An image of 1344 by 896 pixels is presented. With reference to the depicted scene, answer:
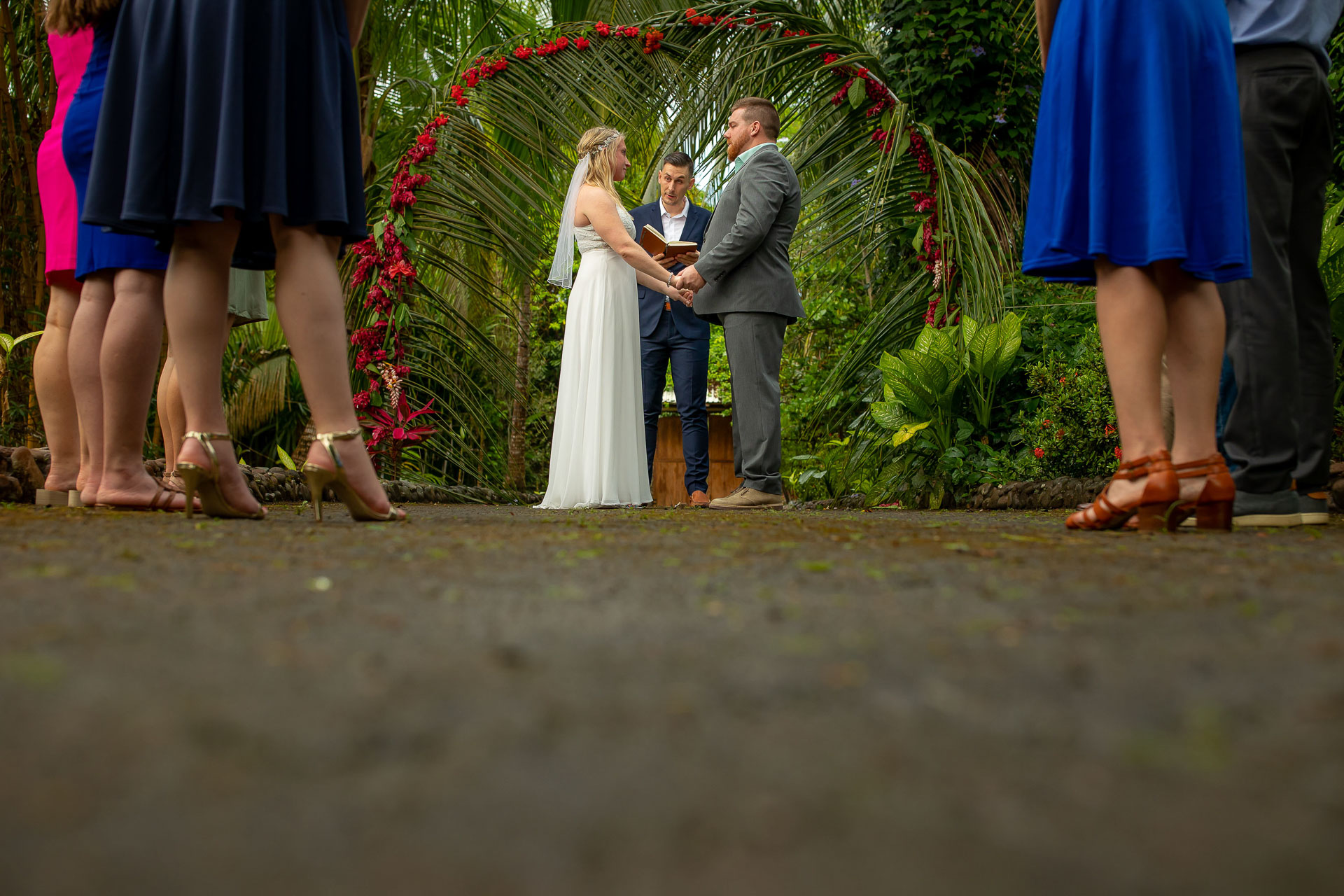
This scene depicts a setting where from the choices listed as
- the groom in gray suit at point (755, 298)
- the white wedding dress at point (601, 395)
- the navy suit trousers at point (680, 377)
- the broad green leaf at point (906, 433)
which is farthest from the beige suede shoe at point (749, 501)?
the navy suit trousers at point (680, 377)

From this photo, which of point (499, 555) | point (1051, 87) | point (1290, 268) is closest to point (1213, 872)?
point (499, 555)

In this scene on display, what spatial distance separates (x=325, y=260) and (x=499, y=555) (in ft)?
3.83

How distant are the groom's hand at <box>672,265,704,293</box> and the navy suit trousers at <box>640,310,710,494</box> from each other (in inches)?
27.9

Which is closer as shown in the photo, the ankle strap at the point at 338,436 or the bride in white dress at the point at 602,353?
the ankle strap at the point at 338,436

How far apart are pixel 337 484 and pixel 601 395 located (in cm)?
295

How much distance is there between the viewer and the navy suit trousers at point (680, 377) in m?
5.79

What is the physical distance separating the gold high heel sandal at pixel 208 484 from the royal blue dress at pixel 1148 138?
179cm

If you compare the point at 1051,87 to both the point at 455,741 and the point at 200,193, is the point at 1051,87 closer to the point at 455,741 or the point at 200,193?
the point at 200,193

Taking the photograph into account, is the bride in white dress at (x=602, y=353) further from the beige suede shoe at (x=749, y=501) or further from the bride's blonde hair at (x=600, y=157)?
the beige suede shoe at (x=749, y=501)

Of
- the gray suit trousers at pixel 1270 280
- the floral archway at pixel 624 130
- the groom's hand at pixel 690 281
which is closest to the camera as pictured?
the gray suit trousers at pixel 1270 280

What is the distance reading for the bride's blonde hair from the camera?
5.33 m

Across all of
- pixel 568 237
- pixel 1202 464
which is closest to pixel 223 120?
pixel 1202 464

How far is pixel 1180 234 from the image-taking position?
221cm

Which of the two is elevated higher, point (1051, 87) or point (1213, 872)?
point (1051, 87)
